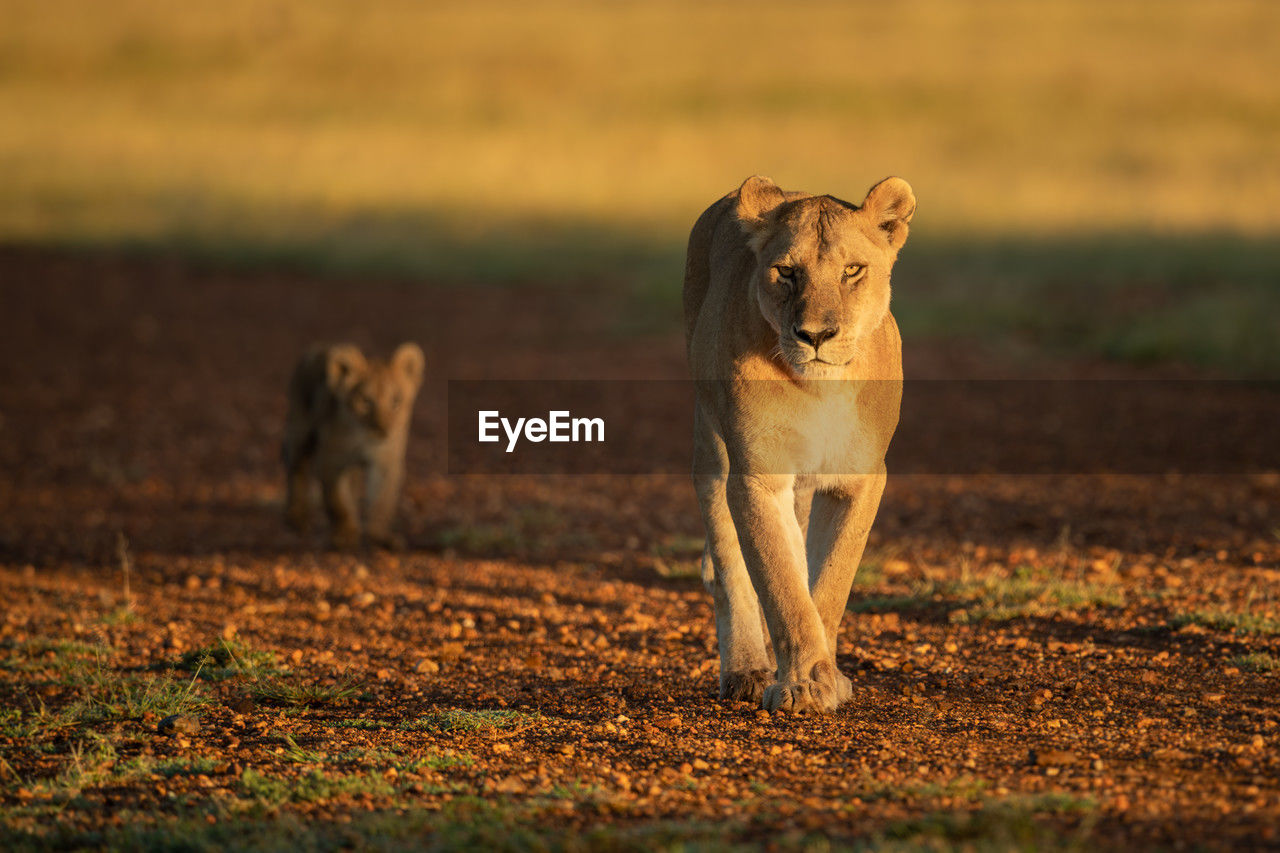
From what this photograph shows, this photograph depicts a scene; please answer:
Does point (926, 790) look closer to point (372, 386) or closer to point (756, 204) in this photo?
point (756, 204)

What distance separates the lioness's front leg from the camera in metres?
5.13

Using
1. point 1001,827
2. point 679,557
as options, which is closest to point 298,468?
point 679,557

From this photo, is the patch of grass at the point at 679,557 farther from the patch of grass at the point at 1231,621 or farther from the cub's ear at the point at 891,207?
the cub's ear at the point at 891,207

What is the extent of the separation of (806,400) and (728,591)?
0.90 m

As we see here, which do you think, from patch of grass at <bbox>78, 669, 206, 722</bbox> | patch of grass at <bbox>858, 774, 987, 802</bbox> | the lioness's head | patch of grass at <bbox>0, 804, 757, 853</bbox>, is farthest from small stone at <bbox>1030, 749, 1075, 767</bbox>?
patch of grass at <bbox>78, 669, 206, 722</bbox>

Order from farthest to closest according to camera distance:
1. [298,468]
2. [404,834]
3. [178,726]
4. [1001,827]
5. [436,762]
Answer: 1. [298,468]
2. [178,726]
3. [436,762]
4. [404,834]
5. [1001,827]

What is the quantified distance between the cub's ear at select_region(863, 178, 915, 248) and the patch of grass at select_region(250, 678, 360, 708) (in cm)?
269

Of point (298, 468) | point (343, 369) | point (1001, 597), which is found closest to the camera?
point (1001, 597)

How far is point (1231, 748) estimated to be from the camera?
4676mm

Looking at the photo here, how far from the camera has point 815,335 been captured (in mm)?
4871

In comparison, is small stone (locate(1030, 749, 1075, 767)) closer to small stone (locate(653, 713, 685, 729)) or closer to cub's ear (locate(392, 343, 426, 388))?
small stone (locate(653, 713, 685, 729))

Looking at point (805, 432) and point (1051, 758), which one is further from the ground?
point (805, 432)

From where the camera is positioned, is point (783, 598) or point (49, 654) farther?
point (49, 654)

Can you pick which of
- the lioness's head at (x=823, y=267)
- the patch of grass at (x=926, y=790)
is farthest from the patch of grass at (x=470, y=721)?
the lioness's head at (x=823, y=267)
